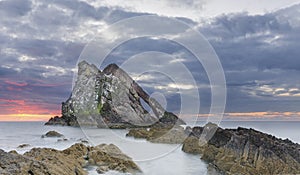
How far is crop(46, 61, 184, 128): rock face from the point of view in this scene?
83562 mm

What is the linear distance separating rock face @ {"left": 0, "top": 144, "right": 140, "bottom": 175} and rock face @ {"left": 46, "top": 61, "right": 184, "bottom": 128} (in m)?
59.2

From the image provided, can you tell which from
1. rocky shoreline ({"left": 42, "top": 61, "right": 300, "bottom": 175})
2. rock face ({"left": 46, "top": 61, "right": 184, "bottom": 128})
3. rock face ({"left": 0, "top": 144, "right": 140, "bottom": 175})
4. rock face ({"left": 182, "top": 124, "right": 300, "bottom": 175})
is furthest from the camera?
rock face ({"left": 46, "top": 61, "right": 184, "bottom": 128})

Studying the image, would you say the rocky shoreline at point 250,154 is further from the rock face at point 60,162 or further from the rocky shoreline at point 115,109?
the rocky shoreline at point 115,109

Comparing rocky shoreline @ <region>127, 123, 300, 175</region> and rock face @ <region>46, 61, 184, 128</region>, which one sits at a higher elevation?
rock face @ <region>46, 61, 184, 128</region>

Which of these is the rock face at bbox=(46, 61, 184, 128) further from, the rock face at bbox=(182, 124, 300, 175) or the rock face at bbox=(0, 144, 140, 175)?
the rock face at bbox=(0, 144, 140, 175)

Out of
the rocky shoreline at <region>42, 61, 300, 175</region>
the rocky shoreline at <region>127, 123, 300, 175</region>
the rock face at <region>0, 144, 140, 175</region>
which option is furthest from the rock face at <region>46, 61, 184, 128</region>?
the rock face at <region>0, 144, 140, 175</region>

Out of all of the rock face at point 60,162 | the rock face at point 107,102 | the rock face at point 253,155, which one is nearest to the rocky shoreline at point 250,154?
the rock face at point 253,155

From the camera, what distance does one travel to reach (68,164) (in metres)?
15.4

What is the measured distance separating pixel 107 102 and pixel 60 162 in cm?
7272

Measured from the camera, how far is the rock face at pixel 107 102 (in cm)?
8356

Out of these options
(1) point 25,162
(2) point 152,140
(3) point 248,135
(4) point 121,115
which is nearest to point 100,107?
(4) point 121,115

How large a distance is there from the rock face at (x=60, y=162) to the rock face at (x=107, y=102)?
59.2 m

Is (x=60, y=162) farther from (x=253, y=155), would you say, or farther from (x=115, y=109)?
(x=115, y=109)

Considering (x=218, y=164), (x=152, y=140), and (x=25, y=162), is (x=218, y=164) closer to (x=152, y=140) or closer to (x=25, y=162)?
(x=25, y=162)
